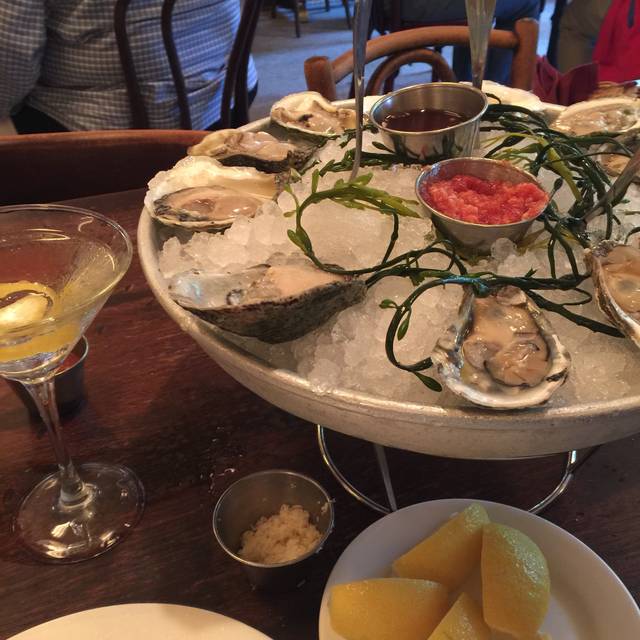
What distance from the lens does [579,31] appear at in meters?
3.04

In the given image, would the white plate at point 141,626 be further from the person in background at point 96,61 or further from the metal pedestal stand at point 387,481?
the person in background at point 96,61

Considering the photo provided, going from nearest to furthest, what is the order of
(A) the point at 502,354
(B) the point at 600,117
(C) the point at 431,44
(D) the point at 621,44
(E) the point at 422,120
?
1. (A) the point at 502,354
2. (E) the point at 422,120
3. (B) the point at 600,117
4. (C) the point at 431,44
5. (D) the point at 621,44

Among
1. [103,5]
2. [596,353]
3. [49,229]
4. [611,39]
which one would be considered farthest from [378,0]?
[596,353]

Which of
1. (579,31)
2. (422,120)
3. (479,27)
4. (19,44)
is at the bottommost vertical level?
(579,31)

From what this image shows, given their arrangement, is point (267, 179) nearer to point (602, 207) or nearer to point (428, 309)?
point (428, 309)

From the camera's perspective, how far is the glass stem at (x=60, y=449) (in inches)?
Result: 31.9

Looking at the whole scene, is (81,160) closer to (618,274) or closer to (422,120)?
(422,120)

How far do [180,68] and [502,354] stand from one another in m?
2.02

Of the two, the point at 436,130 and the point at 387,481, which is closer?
the point at 387,481

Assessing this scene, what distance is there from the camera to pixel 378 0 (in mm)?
3191

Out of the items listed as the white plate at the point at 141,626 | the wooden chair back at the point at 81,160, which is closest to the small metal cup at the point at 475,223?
the white plate at the point at 141,626

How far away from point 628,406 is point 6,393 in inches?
36.3

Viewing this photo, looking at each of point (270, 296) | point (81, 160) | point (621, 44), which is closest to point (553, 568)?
point (270, 296)

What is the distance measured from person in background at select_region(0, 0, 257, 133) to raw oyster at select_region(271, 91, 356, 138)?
1.22 meters
